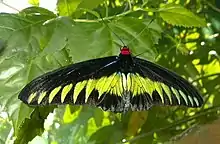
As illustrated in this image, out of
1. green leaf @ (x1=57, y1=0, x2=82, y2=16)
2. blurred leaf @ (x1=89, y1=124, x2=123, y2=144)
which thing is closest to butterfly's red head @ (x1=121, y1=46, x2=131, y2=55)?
green leaf @ (x1=57, y1=0, x2=82, y2=16)

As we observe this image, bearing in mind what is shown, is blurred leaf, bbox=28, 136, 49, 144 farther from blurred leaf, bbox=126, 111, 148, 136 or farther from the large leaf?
the large leaf

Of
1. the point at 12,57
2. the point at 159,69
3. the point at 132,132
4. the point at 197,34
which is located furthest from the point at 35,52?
the point at 197,34

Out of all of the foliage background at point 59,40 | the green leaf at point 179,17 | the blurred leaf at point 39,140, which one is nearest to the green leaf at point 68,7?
the foliage background at point 59,40

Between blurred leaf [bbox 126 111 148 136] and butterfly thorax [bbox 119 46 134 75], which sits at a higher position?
butterfly thorax [bbox 119 46 134 75]

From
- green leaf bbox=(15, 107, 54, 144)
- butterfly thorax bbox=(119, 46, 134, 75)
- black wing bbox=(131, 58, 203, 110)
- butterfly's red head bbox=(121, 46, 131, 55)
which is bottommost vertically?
green leaf bbox=(15, 107, 54, 144)

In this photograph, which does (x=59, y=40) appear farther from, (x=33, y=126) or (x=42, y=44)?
(x=33, y=126)

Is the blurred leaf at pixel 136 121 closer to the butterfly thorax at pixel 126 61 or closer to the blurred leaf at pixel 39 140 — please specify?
the blurred leaf at pixel 39 140

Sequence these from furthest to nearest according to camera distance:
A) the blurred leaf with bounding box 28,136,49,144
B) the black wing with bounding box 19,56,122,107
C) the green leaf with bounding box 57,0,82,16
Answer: the blurred leaf with bounding box 28,136,49,144
the green leaf with bounding box 57,0,82,16
the black wing with bounding box 19,56,122,107
